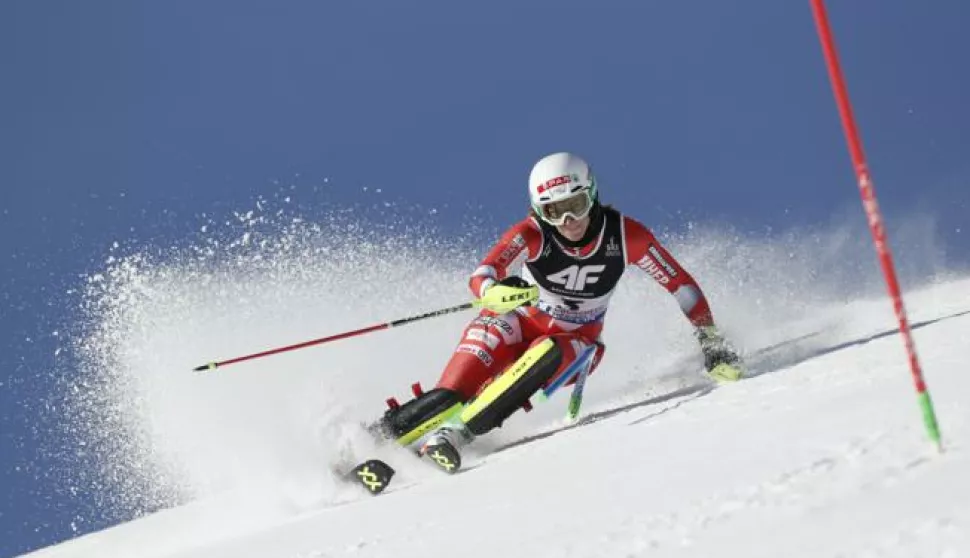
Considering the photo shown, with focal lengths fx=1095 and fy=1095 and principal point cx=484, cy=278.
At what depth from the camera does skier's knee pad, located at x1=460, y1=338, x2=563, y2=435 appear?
606 cm

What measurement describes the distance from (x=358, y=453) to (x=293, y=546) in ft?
4.67

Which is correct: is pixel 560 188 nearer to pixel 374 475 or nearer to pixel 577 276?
pixel 577 276

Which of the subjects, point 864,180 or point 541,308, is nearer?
point 864,180

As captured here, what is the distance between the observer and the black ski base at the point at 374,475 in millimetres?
5652

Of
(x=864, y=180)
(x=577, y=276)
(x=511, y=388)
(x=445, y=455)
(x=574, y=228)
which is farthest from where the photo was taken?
(x=577, y=276)

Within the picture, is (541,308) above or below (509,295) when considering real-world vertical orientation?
above

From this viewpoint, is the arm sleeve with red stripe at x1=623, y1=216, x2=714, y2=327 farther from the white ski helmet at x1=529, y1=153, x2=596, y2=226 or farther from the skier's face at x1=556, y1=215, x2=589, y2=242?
the white ski helmet at x1=529, y1=153, x2=596, y2=226

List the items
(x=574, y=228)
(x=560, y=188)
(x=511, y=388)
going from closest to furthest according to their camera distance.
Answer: (x=511, y=388), (x=560, y=188), (x=574, y=228)

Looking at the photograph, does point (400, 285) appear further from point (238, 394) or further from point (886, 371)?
point (886, 371)

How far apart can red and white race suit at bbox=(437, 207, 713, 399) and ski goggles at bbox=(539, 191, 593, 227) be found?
0.57 ft

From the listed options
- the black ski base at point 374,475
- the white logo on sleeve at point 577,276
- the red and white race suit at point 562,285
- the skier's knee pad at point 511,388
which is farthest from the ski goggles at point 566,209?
the black ski base at point 374,475

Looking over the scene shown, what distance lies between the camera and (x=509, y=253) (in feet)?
22.3

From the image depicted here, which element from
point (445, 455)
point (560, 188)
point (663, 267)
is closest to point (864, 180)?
point (445, 455)

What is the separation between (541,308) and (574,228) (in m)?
0.63
